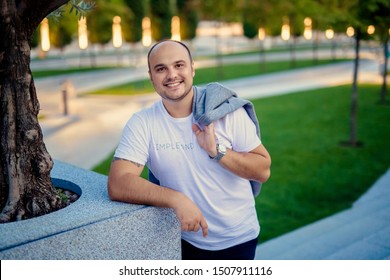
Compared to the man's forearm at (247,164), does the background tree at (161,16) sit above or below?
above

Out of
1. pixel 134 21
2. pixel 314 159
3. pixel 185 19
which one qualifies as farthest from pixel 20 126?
pixel 185 19

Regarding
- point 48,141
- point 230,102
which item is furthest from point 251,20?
point 230,102

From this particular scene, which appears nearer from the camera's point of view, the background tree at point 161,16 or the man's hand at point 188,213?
the man's hand at point 188,213

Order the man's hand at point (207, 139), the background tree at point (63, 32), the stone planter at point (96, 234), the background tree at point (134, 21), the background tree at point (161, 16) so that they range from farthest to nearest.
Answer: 1. the background tree at point (161, 16)
2. the background tree at point (134, 21)
3. the background tree at point (63, 32)
4. the man's hand at point (207, 139)
5. the stone planter at point (96, 234)

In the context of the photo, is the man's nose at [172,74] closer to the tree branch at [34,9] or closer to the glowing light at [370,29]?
the tree branch at [34,9]

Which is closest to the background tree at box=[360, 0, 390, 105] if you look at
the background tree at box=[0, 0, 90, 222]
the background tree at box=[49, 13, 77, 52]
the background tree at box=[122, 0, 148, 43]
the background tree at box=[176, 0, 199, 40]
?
the background tree at box=[0, 0, 90, 222]

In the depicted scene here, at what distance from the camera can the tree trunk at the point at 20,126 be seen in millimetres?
2918

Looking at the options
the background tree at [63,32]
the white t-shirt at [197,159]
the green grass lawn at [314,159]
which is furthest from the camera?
the background tree at [63,32]

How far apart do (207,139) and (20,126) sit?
3.73 feet

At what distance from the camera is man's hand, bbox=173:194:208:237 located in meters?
2.68

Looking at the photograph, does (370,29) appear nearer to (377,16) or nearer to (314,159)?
(377,16)

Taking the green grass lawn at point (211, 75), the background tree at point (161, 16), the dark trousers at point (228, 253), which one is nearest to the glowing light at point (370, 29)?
the dark trousers at point (228, 253)
